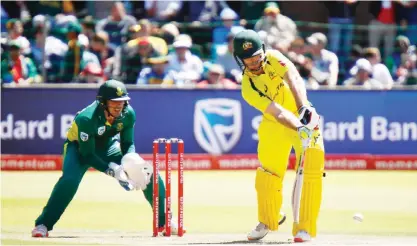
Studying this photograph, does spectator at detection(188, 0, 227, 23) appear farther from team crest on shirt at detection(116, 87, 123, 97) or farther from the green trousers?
team crest on shirt at detection(116, 87, 123, 97)

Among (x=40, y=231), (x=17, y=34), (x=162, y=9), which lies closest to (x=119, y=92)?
(x=40, y=231)

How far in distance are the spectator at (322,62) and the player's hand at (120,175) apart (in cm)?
735

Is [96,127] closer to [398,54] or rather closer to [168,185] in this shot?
[168,185]

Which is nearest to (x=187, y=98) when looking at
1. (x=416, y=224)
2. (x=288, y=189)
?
(x=288, y=189)

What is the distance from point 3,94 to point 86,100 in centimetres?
116

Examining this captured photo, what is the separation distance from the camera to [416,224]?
10.1m

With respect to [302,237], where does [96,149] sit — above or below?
above

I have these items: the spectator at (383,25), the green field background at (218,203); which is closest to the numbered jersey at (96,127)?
the green field background at (218,203)

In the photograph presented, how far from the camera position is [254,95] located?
867 centimetres

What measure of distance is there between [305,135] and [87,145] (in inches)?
76.4

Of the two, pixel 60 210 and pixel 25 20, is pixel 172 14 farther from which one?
pixel 60 210

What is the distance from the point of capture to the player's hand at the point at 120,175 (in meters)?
8.95

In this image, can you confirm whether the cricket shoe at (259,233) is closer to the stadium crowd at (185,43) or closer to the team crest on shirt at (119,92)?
the team crest on shirt at (119,92)

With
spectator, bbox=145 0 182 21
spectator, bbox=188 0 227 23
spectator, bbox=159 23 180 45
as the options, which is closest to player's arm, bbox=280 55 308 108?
spectator, bbox=159 23 180 45
